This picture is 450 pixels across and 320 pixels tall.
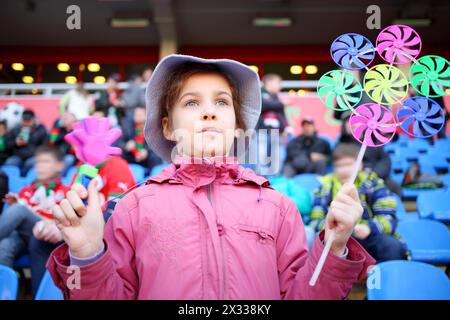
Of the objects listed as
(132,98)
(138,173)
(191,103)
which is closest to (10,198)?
(138,173)

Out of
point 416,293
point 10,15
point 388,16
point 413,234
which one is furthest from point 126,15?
point 416,293

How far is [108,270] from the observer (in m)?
0.81

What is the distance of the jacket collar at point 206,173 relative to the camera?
0.97m

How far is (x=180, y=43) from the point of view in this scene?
255 inches

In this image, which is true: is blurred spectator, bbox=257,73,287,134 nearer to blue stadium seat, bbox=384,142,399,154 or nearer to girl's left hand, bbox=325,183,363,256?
blue stadium seat, bbox=384,142,399,154

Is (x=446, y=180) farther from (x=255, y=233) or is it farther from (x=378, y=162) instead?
(x=255, y=233)

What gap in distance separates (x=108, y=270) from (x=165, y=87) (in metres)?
0.50

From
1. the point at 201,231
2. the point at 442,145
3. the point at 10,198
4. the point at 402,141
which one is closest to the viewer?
the point at 201,231

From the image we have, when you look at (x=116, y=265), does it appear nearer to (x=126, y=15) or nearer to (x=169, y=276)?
(x=169, y=276)

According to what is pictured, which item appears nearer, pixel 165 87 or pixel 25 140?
pixel 165 87

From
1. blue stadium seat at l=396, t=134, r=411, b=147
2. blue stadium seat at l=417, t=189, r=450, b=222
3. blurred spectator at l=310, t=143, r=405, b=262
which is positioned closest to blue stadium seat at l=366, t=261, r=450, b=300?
blurred spectator at l=310, t=143, r=405, b=262

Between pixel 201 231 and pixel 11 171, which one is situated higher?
pixel 201 231

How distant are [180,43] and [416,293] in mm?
5559
